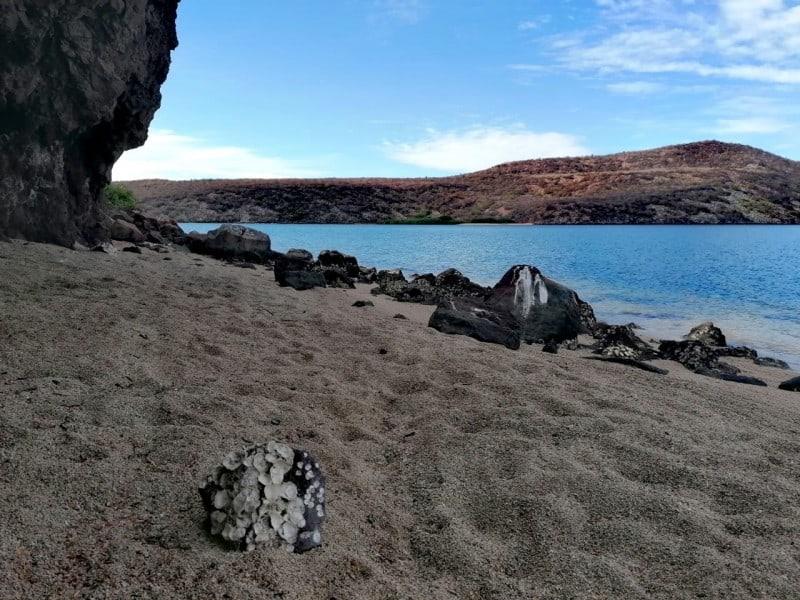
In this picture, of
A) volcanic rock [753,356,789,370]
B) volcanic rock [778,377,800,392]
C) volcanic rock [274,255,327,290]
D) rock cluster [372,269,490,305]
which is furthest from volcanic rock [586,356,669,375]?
volcanic rock [274,255,327,290]

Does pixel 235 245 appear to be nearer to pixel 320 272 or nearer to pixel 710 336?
pixel 320 272

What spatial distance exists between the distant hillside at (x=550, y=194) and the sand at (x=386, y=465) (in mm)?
86900

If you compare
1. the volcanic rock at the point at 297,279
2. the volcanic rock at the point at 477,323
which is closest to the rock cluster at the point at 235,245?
the volcanic rock at the point at 297,279

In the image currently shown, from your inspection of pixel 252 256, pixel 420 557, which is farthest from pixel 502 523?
pixel 252 256

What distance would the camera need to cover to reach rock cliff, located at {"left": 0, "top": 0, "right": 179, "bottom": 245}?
9703mm

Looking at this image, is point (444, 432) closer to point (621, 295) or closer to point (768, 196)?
point (621, 295)

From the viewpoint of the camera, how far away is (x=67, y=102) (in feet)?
36.5

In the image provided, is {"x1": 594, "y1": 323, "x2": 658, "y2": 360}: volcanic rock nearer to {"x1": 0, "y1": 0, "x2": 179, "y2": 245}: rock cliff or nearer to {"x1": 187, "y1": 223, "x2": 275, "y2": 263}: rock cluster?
{"x1": 0, "y1": 0, "x2": 179, "y2": 245}: rock cliff

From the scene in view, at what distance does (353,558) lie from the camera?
8.78 feet

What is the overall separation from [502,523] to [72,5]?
11153 millimetres

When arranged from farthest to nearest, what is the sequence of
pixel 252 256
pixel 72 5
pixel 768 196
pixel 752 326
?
1. pixel 768 196
2. pixel 252 256
3. pixel 752 326
4. pixel 72 5

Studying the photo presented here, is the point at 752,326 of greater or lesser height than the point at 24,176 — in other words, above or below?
below

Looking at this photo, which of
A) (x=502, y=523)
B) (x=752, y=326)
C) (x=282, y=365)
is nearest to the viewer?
(x=502, y=523)

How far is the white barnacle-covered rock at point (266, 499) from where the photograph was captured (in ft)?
8.52
